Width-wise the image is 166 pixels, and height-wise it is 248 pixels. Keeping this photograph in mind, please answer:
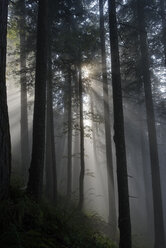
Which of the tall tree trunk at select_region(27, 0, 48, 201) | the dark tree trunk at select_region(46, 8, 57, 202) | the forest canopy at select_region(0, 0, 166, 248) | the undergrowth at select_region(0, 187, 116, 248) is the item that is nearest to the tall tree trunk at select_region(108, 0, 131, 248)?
the forest canopy at select_region(0, 0, 166, 248)

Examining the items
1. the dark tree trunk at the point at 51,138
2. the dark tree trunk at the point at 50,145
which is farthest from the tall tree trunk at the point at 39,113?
the dark tree trunk at the point at 51,138

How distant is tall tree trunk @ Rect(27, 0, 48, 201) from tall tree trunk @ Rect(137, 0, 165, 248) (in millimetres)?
6864

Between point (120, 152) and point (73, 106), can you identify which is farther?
point (73, 106)

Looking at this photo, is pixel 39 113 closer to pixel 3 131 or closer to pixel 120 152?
pixel 3 131

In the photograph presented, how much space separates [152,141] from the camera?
1245cm

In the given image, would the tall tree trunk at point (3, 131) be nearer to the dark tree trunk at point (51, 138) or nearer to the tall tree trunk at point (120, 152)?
the tall tree trunk at point (120, 152)

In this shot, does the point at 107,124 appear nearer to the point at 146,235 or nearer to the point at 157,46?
the point at 157,46

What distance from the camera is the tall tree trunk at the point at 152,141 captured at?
37.6ft

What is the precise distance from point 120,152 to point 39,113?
118 inches

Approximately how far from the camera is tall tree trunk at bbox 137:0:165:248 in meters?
11.4

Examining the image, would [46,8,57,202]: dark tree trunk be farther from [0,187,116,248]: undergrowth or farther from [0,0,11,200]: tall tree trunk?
[0,0,11,200]: tall tree trunk

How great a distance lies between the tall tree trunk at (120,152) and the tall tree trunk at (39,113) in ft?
8.06

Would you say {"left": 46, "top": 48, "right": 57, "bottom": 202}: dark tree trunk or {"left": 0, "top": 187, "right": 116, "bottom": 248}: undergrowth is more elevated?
{"left": 46, "top": 48, "right": 57, "bottom": 202}: dark tree trunk

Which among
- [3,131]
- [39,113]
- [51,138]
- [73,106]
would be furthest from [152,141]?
[3,131]
